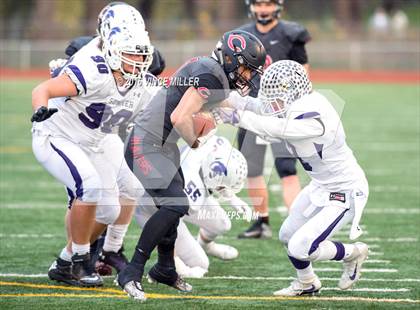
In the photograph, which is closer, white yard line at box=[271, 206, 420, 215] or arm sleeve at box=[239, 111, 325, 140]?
arm sleeve at box=[239, 111, 325, 140]

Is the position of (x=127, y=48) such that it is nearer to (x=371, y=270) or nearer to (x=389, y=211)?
(x=371, y=270)

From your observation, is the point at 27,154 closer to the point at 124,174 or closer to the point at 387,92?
the point at 124,174

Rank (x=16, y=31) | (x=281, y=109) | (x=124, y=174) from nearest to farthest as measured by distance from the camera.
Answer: (x=281, y=109) → (x=124, y=174) → (x=16, y=31)

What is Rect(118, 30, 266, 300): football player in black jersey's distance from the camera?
16.3 feet

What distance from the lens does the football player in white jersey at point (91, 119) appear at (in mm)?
5309

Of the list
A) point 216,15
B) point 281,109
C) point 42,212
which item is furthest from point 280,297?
point 216,15

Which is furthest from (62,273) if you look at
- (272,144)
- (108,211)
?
(272,144)

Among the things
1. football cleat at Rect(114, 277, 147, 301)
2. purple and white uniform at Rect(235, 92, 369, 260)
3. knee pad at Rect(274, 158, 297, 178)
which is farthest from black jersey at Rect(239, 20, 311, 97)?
football cleat at Rect(114, 277, 147, 301)

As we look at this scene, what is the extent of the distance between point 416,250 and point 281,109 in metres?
1.88

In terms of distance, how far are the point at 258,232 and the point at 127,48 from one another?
2305 mm

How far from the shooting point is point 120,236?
19.3ft

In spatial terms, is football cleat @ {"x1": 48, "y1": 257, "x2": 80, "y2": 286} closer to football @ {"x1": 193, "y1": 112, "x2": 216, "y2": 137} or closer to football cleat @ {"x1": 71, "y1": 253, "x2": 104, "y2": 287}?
football cleat @ {"x1": 71, "y1": 253, "x2": 104, "y2": 287}

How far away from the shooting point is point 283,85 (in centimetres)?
511

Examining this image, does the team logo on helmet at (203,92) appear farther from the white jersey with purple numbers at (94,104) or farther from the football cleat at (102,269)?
the football cleat at (102,269)
